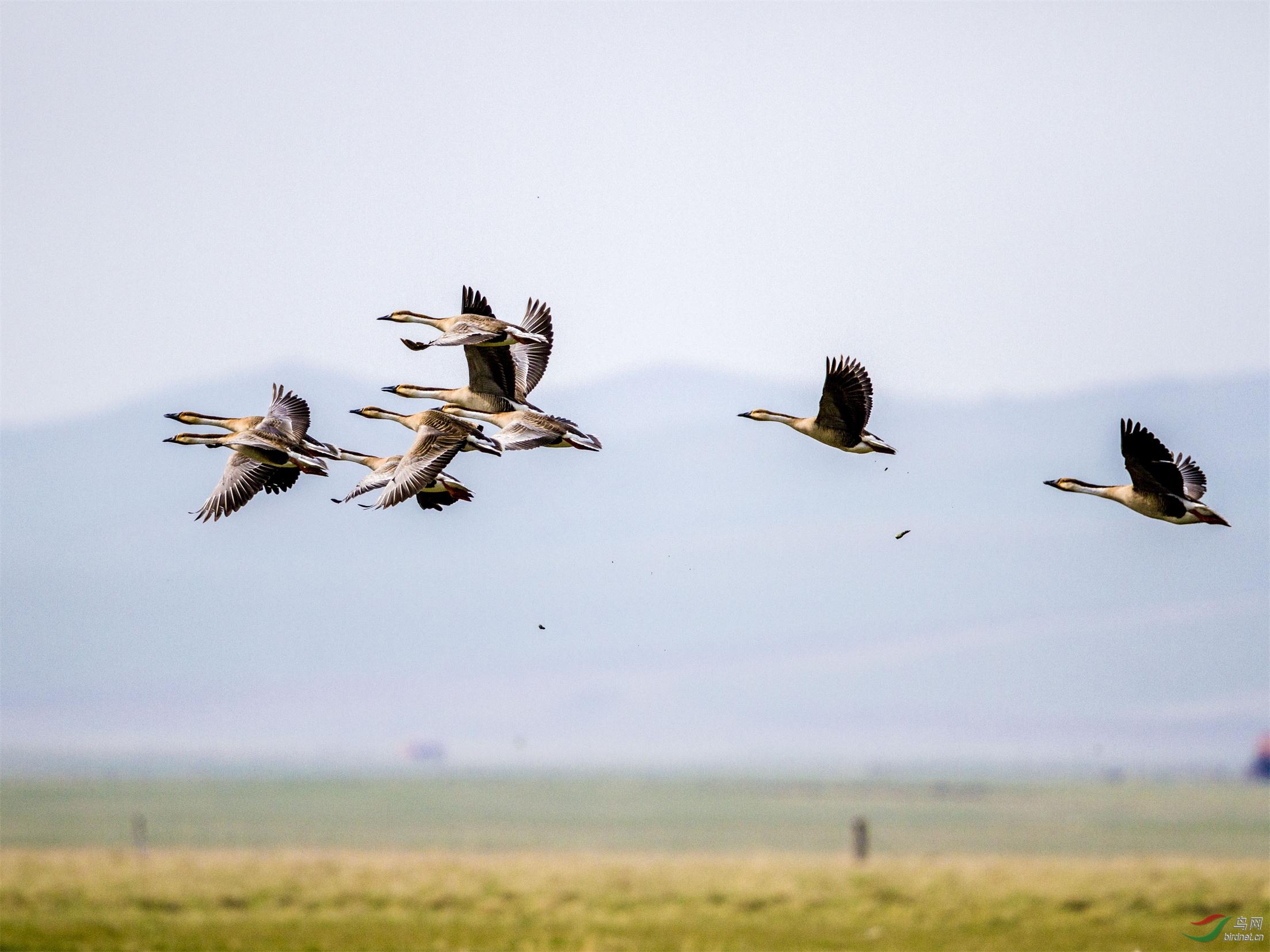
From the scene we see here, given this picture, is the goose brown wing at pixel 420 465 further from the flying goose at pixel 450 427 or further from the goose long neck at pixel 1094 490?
the goose long neck at pixel 1094 490

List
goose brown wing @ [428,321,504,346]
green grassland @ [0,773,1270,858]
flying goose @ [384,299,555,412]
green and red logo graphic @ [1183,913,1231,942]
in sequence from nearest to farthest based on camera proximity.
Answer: goose brown wing @ [428,321,504,346]
flying goose @ [384,299,555,412]
green and red logo graphic @ [1183,913,1231,942]
green grassland @ [0,773,1270,858]

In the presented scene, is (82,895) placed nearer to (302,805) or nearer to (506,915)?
(506,915)

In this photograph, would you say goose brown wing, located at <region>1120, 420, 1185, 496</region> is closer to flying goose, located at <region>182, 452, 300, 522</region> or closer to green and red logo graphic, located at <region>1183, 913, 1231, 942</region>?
flying goose, located at <region>182, 452, 300, 522</region>

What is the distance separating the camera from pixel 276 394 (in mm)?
18453

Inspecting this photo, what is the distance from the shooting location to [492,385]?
19797 mm

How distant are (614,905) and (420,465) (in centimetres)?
2531

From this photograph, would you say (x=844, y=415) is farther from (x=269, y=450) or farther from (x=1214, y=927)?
(x=1214, y=927)

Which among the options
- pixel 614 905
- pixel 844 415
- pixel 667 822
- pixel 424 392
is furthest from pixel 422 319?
pixel 667 822

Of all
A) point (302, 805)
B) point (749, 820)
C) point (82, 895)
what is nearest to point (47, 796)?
point (302, 805)

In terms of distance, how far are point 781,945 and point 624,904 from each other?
569 cm

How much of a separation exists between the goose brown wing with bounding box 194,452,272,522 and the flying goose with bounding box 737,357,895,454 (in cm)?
595

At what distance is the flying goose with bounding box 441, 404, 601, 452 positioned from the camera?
57.4 feet

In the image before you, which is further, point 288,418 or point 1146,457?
point 288,418

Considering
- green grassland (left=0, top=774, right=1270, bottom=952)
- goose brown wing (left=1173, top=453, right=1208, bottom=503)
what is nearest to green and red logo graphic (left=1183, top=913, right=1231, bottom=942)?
green grassland (left=0, top=774, right=1270, bottom=952)
